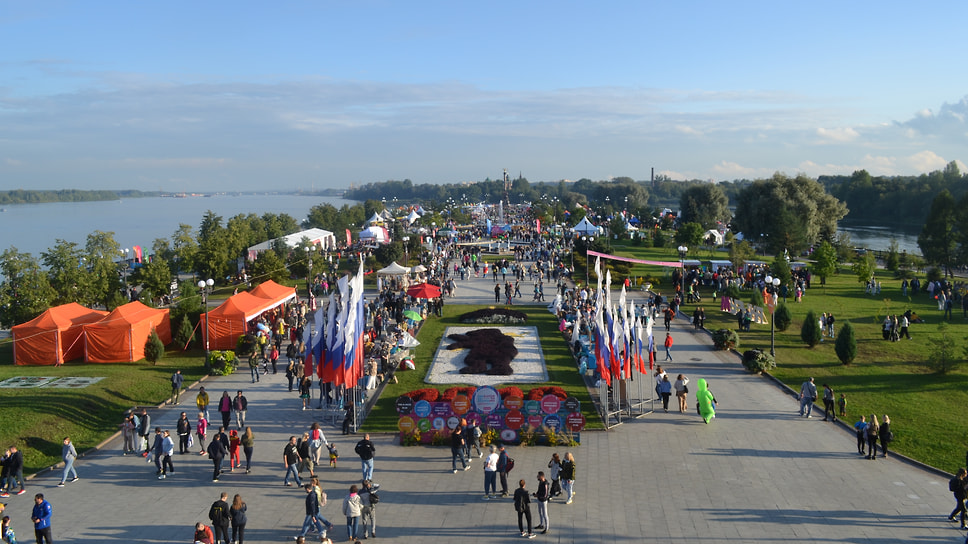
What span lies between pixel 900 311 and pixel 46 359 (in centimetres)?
3565

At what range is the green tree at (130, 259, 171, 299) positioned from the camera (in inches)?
1342

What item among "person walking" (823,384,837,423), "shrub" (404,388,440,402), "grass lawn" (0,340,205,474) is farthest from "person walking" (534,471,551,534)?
"grass lawn" (0,340,205,474)

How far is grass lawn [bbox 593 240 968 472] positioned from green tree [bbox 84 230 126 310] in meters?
27.6

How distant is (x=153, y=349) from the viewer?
76.7ft

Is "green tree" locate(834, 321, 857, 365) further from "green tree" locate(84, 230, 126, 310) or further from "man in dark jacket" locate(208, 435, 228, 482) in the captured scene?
"green tree" locate(84, 230, 126, 310)

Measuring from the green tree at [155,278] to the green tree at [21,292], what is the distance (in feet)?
18.8

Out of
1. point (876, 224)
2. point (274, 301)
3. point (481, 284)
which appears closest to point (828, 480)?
point (274, 301)

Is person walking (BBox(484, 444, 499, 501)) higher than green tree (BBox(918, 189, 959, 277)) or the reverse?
the reverse

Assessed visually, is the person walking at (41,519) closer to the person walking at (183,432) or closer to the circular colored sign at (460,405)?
the person walking at (183,432)

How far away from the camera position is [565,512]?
11.9 meters

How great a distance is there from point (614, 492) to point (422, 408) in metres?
4.99

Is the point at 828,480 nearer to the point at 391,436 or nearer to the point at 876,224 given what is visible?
the point at 391,436

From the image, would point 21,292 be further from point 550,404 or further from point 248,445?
point 550,404

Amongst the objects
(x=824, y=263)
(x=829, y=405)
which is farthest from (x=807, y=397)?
(x=824, y=263)
